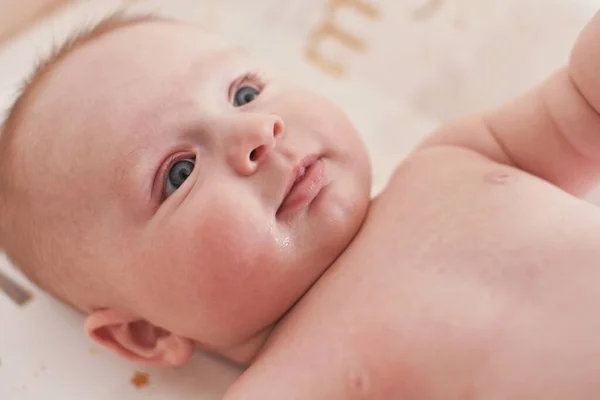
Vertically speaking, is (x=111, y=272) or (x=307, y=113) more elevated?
(x=307, y=113)

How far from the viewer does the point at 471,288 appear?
2.22ft

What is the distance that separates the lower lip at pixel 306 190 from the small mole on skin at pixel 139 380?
0.31 m

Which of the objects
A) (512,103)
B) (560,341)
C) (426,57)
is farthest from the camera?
(426,57)

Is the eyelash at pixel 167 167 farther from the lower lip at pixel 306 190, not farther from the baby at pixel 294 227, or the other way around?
the lower lip at pixel 306 190

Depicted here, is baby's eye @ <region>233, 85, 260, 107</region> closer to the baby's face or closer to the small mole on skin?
the baby's face

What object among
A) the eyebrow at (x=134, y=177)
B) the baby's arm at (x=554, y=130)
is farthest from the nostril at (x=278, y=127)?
the baby's arm at (x=554, y=130)

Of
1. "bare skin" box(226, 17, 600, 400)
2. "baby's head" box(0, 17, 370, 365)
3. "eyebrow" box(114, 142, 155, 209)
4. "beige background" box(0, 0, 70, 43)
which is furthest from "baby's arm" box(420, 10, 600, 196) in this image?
"beige background" box(0, 0, 70, 43)

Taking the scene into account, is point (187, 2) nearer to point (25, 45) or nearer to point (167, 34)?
point (25, 45)

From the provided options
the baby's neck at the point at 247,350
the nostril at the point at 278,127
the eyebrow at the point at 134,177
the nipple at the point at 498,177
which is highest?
the nipple at the point at 498,177

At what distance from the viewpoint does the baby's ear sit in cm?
81

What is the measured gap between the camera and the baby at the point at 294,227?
66 cm

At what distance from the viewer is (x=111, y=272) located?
0.76m

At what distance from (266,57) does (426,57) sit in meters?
0.27

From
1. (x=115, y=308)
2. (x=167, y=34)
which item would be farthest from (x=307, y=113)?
(x=115, y=308)
